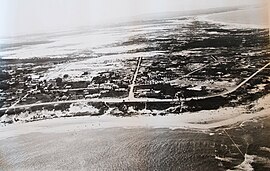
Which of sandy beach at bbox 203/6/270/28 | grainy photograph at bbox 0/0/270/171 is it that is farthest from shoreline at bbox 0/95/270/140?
sandy beach at bbox 203/6/270/28

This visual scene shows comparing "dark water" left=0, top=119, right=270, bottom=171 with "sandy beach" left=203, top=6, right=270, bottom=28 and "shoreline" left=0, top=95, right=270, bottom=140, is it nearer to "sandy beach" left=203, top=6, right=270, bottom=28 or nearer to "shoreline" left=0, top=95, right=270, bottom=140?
"shoreline" left=0, top=95, right=270, bottom=140

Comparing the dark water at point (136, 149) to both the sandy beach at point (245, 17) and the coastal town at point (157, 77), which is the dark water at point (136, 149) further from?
the sandy beach at point (245, 17)

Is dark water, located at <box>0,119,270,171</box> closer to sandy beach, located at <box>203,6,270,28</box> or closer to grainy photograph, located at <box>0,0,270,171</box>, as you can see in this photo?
grainy photograph, located at <box>0,0,270,171</box>

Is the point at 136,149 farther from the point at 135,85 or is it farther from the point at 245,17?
the point at 245,17

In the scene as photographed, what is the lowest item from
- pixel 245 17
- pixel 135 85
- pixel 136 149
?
pixel 136 149

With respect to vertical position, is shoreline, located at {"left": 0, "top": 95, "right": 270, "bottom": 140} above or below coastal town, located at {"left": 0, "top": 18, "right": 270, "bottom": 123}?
below

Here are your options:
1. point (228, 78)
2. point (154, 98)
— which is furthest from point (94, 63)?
point (228, 78)

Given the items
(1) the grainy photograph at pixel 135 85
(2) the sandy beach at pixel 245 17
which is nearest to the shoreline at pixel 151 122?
(1) the grainy photograph at pixel 135 85

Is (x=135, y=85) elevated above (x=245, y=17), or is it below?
below

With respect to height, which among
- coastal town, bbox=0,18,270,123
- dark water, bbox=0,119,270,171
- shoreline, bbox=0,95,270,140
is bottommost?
dark water, bbox=0,119,270,171

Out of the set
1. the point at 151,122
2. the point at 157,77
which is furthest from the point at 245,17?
the point at 151,122
